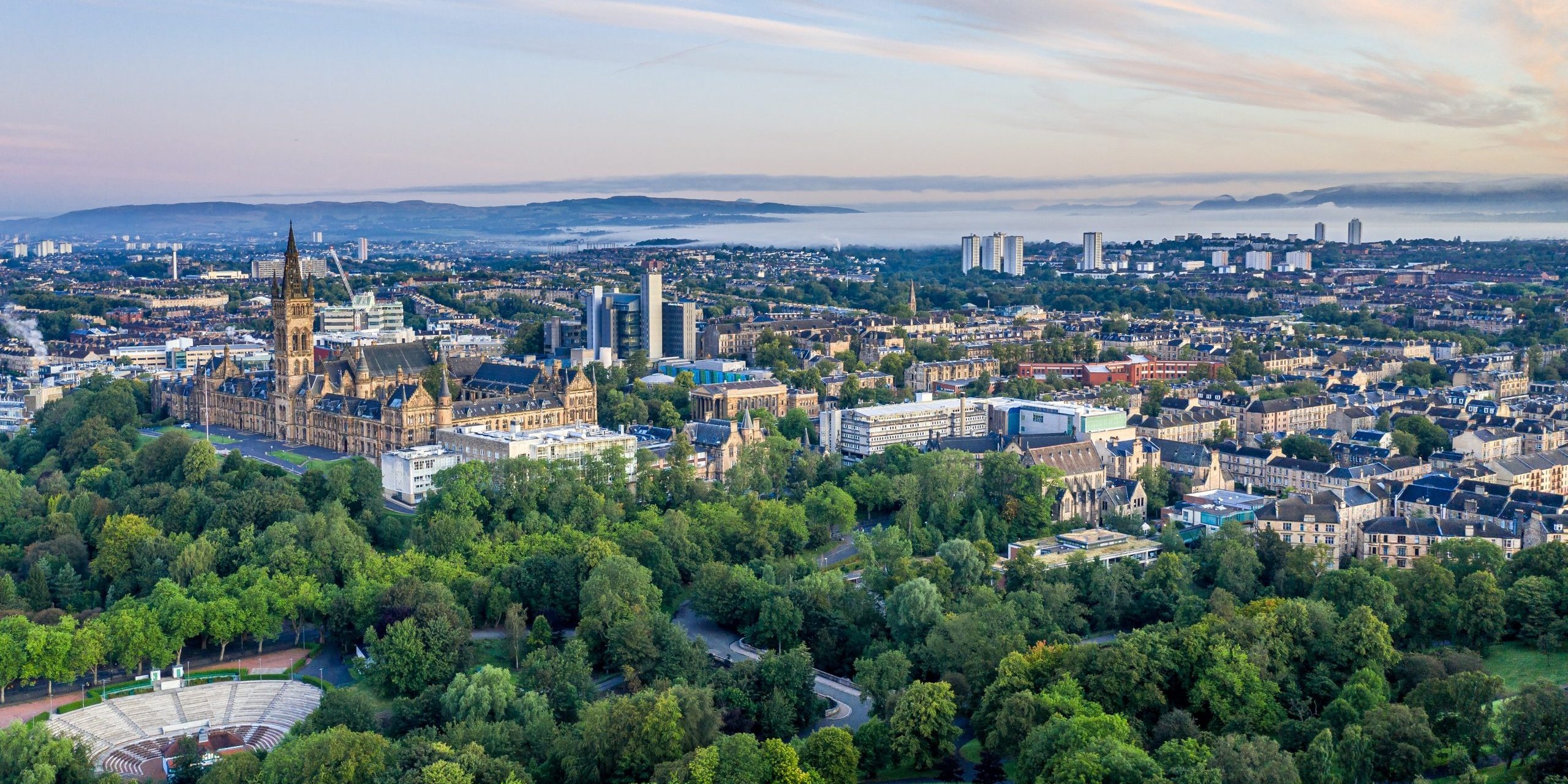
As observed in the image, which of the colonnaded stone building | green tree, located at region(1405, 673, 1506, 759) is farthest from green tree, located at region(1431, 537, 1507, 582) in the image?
the colonnaded stone building

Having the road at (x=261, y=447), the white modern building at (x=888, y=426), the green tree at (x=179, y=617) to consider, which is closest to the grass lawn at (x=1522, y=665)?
the white modern building at (x=888, y=426)

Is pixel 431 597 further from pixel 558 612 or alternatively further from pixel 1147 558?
pixel 1147 558

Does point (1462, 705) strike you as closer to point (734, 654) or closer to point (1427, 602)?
point (1427, 602)

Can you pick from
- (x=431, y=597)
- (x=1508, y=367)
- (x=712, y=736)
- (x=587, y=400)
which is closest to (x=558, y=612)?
(x=431, y=597)

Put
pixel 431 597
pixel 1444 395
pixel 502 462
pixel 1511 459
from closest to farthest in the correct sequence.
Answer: pixel 431 597
pixel 502 462
pixel 1511 459
pixel 1444 395

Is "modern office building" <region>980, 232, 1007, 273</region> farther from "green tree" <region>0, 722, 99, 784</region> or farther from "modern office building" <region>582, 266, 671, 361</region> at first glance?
"green tree" <region>0, 722, 99, 784</region>
